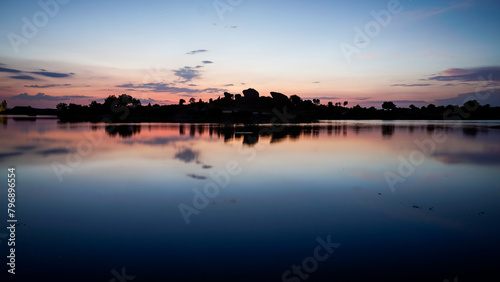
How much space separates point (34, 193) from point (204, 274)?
10994 millimetres

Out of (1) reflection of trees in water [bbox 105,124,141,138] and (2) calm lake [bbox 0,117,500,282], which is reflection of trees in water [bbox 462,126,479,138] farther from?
(1) reflection of trees in water [bbox 105,124,141,138]

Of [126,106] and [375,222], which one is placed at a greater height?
[126,106]

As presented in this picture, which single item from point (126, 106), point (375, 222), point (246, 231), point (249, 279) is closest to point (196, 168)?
point (246, 231)

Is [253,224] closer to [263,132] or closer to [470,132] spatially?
[263,132]

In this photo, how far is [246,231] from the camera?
927 centimetres

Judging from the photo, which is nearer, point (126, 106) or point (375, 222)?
point (375, 222)

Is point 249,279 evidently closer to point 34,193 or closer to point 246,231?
point 246,231
